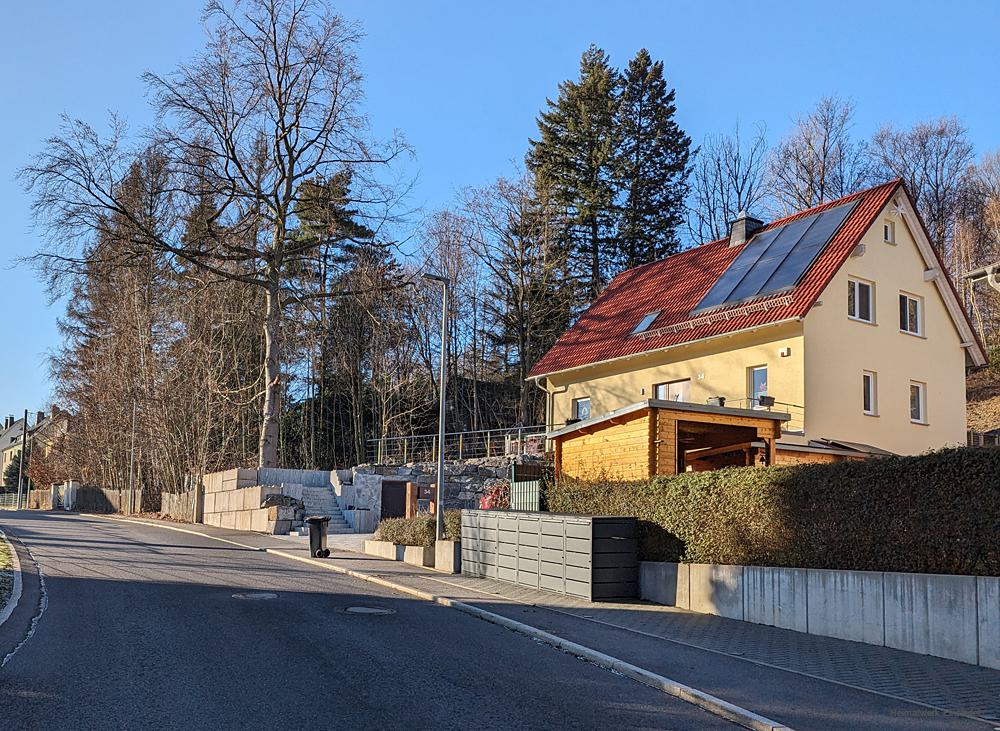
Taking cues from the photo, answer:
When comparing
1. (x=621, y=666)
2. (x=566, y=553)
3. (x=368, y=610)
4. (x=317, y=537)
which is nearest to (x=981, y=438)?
(x=566, y=553)

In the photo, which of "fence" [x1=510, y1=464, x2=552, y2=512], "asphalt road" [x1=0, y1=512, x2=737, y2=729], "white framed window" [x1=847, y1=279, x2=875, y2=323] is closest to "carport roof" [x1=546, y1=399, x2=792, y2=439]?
"fence" [x1=510, y1=464, x2=552, y2=512]

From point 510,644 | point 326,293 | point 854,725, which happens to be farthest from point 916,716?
point 326,293

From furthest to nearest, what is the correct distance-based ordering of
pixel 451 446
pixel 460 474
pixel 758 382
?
pixel 451 446, pixel 460 474, pixel 758 382

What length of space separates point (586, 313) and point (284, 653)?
28394 mm

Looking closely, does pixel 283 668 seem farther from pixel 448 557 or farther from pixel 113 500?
pixel 113 500

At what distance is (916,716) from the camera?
814 centimetres

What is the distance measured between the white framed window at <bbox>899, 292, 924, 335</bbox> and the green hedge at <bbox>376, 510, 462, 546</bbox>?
16861mm

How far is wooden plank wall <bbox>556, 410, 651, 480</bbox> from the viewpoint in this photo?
18.8m

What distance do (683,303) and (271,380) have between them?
15223 millimetres

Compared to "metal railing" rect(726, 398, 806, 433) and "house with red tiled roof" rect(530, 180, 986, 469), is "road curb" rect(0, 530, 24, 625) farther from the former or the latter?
"metal railing" rect(726, 398, 806, 433)

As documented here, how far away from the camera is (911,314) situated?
30141 mm

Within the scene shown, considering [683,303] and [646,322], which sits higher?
[683,303]

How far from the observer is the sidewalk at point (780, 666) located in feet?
27.1

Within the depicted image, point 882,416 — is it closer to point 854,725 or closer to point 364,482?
point 364,482
